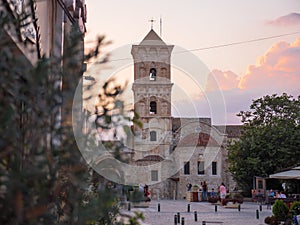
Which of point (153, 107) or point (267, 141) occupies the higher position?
point (153, 107)

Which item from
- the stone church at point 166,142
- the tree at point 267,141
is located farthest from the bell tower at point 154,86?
the tree at point 267,141

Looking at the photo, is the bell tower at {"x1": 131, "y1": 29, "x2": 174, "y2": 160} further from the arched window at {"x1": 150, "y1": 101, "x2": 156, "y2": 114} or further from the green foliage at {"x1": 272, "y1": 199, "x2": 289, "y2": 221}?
the green foliage at {"x1": 272, "y1": 199, "x2": 289, "y2": 221}

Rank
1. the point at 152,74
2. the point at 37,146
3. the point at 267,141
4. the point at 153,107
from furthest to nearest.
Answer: the point at 153,107 → the point at 152,74 → the point at 267,141 → the point at 37,146

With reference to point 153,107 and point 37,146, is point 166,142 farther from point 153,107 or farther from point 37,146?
point 37,146

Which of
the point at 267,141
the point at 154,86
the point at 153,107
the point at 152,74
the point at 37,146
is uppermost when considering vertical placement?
the point at 152,74

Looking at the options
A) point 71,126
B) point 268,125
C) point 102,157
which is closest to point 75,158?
point 71,126

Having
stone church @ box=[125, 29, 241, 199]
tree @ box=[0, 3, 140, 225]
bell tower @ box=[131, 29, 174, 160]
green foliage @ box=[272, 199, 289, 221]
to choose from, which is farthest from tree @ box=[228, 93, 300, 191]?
tree @ box=[0, 3, 140, 225]

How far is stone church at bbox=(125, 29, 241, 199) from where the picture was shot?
52.3 metres

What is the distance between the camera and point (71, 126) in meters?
2.36

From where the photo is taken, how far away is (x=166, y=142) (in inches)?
2167

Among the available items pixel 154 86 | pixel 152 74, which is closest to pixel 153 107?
pixel 154 86

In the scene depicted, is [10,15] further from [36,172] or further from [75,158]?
[36,172]

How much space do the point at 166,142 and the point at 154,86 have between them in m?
5.73

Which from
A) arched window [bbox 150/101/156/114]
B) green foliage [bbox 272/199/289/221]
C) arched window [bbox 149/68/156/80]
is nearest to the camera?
green foliage [bbox 272/199/289/221]
